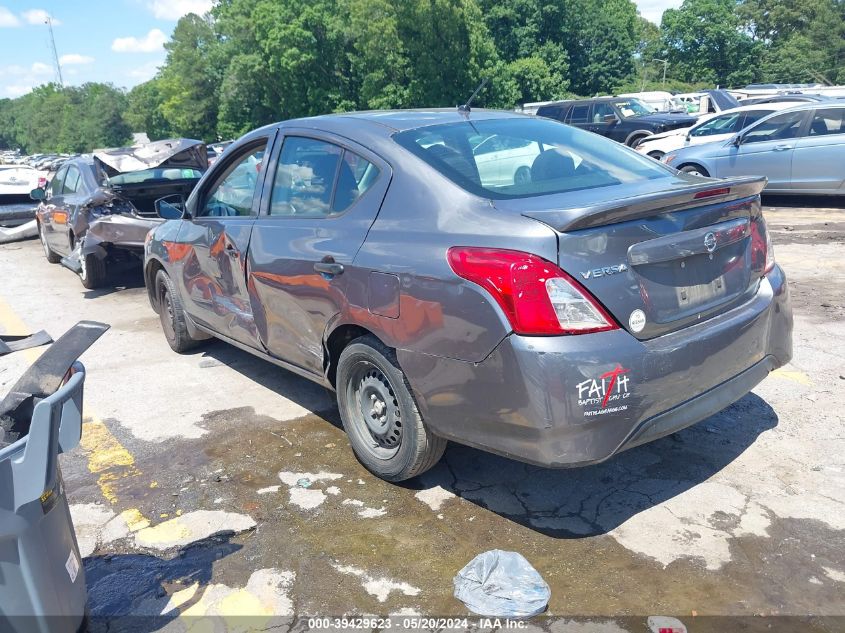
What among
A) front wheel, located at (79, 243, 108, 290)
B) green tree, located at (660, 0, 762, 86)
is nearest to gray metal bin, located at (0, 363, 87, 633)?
front wheel, located at (79, 243, 108, 290)

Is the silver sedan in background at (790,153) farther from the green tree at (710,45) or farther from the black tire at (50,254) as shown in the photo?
the green tree at (710,45)

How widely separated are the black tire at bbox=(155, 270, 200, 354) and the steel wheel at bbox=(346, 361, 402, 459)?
2.58 metres

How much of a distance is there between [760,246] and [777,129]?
30.4ft

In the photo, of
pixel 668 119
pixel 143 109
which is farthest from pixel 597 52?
pixel 143 109

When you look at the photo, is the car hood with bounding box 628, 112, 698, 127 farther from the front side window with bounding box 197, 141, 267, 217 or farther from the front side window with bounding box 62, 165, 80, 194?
the front side window with bounding box 197, 141, 267, 217

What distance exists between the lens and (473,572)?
3.01 m

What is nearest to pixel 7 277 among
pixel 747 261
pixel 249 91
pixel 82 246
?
pixel 82 246

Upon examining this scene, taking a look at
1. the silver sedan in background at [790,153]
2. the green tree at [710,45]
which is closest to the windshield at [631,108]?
the silver sedan in background at [790,153]

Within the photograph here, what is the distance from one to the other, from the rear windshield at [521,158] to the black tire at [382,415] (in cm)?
90

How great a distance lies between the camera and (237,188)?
4938mm

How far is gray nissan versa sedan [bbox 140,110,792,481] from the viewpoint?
114 inches

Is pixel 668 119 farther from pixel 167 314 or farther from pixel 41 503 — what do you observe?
pixel 41 503

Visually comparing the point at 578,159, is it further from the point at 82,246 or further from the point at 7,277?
the point at 7,277

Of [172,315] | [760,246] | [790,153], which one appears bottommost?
[172,315]
